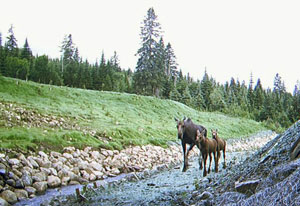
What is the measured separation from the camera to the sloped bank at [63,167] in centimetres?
853

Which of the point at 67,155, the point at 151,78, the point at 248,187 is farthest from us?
the point at 151,78

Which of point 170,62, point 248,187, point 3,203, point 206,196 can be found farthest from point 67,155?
point 170,62

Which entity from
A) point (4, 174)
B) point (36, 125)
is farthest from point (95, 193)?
point (36, 125)

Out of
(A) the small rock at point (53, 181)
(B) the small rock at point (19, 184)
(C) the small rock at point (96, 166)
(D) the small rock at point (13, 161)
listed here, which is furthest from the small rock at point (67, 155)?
(B) the small rock at point (19, 184)

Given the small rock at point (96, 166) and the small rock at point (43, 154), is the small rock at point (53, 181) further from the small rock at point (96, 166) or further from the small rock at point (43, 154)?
the small rock at point (96, 166)

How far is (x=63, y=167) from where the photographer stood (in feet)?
35.9

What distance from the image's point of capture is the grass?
13743mm

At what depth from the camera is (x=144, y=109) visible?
35.7m

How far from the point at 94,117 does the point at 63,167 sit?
532 inches

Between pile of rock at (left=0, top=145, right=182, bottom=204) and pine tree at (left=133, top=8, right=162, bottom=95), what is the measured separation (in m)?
31.9

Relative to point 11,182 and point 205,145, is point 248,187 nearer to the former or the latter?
point 205,145

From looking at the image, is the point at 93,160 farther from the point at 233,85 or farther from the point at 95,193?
the point at 233,85

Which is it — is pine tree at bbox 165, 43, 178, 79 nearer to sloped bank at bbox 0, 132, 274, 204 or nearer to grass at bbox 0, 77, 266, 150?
grass at bbox 0, 77, 266, 150

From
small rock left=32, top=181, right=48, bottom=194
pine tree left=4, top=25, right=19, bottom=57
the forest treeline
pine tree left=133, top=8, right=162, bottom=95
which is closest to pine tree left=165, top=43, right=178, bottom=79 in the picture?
the forest treeline
